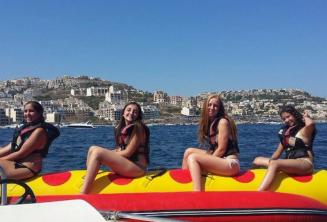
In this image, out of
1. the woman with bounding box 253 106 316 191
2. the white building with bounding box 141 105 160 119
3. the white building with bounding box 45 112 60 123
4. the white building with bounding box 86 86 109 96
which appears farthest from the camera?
the white building with bounding box 86 86 109 96

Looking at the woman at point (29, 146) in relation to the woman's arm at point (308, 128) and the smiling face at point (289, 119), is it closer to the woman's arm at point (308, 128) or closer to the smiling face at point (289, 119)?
the smiling face at point (289, 119)

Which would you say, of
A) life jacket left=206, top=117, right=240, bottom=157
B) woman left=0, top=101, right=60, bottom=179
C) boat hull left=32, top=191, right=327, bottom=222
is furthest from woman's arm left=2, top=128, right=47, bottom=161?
life jacket left=206, top=117, right=240, bottom=157

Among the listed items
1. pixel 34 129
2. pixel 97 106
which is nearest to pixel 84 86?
pixel 97 106

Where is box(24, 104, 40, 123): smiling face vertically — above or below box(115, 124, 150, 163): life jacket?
above

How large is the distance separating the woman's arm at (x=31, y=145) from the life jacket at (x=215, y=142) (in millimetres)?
2239

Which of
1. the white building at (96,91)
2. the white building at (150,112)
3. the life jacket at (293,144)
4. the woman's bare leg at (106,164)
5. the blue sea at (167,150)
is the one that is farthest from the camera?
the white building at (96,91)

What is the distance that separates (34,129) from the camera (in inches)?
258

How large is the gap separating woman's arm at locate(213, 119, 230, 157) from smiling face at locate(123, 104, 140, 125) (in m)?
1.11

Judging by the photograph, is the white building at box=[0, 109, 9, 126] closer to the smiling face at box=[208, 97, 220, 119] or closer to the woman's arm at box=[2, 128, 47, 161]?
the woman's arm at box=[2, 128, 47, 161]

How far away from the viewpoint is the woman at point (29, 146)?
20.8 ft

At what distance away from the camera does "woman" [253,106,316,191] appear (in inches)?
247

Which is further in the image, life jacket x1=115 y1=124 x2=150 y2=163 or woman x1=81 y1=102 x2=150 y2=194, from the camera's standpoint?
life jacket x1=115 y1=124 x2=150 y2=163

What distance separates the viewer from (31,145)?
641cm

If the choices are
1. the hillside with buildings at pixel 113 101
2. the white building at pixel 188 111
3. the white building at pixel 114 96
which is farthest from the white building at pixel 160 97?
the white building at pixel 188 111
